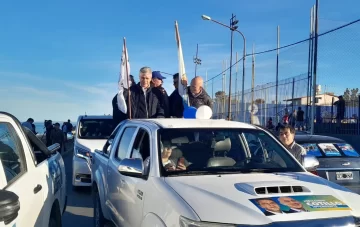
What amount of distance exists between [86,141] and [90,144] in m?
0.27

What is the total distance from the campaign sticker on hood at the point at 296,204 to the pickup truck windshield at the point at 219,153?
0.82 m

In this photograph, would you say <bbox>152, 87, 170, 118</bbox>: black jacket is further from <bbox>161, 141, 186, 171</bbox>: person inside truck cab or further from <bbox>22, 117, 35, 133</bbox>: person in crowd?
<bbox>22, 117, 35, 133</bbox>: person in crowd

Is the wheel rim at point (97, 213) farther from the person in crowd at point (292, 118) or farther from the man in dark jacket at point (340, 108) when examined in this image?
the person in crowd at point (292, 118)

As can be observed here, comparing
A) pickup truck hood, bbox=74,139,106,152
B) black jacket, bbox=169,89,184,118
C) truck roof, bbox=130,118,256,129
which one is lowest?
pickup truck hood, bbox=74,139,106,152

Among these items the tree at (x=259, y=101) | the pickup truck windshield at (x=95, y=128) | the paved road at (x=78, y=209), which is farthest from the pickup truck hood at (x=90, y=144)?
the tree at (x=259, y=101)

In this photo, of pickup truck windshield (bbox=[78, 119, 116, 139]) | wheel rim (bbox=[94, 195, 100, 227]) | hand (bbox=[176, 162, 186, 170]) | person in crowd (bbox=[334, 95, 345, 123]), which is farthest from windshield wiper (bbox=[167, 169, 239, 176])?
person in crowd (bbox=[334, 95, 345, 123])

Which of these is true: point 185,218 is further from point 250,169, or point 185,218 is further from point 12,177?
point 12,177

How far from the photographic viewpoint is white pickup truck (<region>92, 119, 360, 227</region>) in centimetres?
281

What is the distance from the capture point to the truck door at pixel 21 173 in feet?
10.7

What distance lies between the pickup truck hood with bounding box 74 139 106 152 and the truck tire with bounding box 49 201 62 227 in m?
4.41

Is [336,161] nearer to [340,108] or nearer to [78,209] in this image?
[78,209]

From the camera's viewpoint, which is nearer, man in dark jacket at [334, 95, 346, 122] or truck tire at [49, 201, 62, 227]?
truck tire at [49, 201, 62, 227]

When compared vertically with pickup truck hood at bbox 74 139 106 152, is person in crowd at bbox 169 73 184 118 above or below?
above

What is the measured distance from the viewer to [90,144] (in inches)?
369
